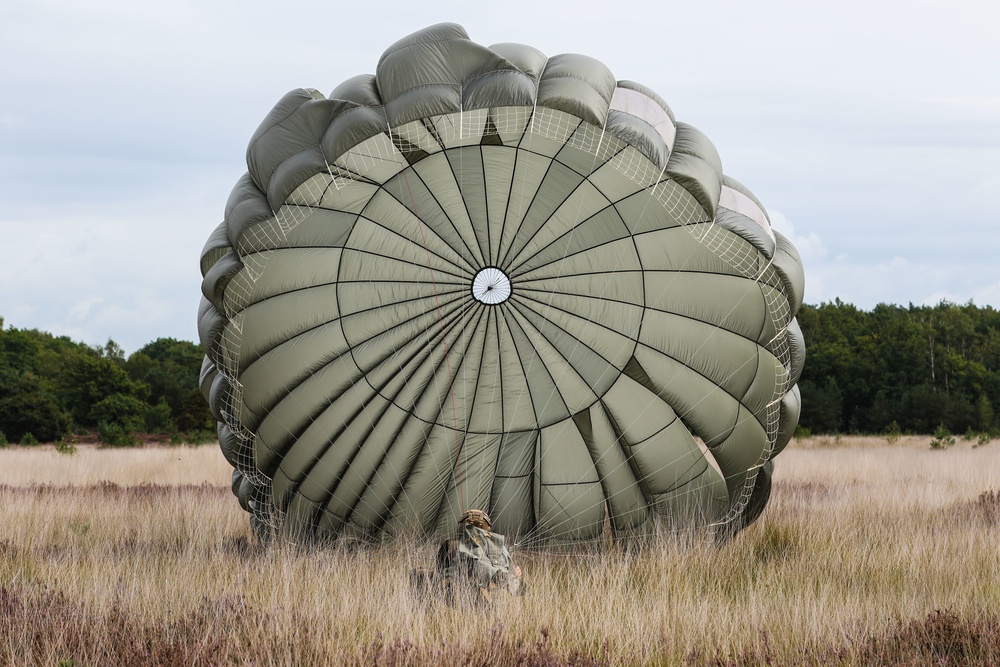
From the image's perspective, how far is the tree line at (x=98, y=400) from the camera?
2931cm

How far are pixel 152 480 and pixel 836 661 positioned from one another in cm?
1212

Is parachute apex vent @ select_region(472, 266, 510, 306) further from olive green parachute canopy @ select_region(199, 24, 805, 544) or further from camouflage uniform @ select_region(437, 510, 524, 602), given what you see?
camouflage uniform @ select_region(437, 510, 524, 602)

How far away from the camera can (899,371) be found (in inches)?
1722

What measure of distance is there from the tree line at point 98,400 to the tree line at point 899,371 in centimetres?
2249

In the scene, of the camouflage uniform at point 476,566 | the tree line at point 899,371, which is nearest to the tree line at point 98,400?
the camouflage uniform at point 476,566

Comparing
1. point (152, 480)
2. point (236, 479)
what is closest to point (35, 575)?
point (236, 479)

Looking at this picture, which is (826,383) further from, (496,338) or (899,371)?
(496,338)

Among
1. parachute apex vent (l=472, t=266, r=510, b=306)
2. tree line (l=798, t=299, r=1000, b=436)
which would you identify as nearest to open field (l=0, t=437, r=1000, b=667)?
parachute apex vent (l=472, t=266, r=510, b=306)

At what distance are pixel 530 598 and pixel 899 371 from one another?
4256cm

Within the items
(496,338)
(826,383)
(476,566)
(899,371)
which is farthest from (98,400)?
(899,371)

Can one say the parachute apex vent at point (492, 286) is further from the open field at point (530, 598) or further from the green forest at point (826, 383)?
the green forest at point (826, 383)

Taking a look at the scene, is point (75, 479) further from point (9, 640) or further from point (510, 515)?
point (9, 640)

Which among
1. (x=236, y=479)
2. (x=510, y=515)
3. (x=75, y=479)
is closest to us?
(x=510, y=515)

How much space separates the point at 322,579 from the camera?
5980mm
